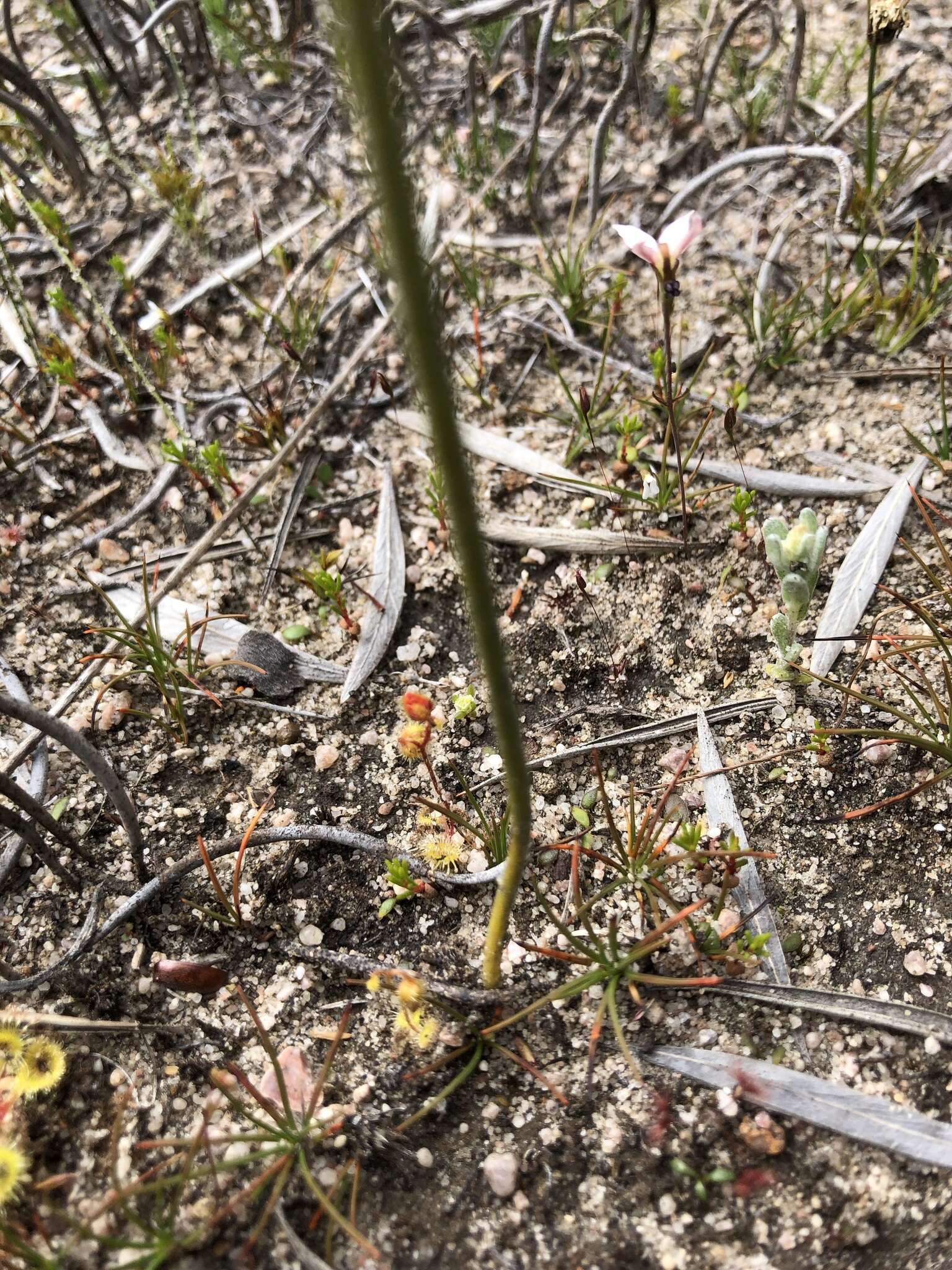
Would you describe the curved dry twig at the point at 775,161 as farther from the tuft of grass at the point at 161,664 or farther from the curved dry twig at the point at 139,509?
the tuft of grass at the point at 161,664

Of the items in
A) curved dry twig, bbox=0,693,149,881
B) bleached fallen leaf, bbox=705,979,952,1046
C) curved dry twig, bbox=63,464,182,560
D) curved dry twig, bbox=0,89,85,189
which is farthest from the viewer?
curved dry twig, bbox=0,89,85,189

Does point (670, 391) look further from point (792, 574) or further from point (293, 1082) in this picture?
point (293, 1082)

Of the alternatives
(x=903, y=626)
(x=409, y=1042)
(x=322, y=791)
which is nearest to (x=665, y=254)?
(x=903, y=626)

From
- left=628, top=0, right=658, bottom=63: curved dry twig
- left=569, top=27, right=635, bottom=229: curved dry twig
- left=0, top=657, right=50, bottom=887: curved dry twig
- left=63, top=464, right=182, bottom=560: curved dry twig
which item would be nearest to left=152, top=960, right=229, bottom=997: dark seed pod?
left=0, top=657, right=50, bottom=887: curved dry twig

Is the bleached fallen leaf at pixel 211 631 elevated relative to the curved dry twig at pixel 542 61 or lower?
lower

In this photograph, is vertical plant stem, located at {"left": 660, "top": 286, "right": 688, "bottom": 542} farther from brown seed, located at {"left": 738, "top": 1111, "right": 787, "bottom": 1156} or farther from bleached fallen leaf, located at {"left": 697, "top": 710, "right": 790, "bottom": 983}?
brown seed, located at {"left": 738, "top": 1111, "right": 787, "bottom": 1156}

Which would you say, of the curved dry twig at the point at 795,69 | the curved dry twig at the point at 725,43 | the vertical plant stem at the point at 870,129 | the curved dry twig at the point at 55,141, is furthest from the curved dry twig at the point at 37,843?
the curved dry twig at the point at 795,69
